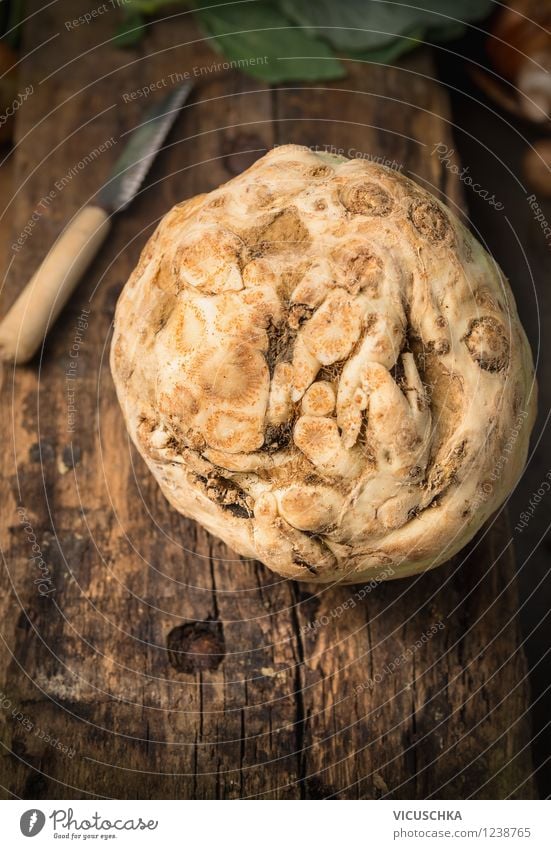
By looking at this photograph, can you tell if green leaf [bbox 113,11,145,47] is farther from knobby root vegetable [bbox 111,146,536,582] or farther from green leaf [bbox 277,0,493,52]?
knobby root vegetable [bbox 111,146,536,582]

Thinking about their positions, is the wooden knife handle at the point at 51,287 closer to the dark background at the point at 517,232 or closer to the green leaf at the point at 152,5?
the green leaf at the point at 152,5

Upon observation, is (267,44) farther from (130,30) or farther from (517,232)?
(517,232)

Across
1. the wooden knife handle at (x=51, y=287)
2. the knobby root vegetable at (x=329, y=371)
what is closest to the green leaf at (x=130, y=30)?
the wooden knife handle at (x=51, y=287)

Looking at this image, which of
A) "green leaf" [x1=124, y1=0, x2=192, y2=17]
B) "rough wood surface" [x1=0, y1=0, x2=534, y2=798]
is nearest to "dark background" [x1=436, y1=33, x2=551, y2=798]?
"rough wood surface" [x1=0, y1=0, x2=534, y2=798]

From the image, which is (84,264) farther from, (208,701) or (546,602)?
(546,602)
